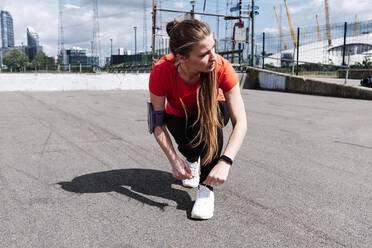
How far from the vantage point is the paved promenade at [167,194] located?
187 cm

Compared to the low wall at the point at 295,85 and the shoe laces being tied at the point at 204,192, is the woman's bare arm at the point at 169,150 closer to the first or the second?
the shoe laces being tied at the point at 204,192

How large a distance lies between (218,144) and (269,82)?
13502 mm

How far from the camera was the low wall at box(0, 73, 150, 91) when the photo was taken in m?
14.7

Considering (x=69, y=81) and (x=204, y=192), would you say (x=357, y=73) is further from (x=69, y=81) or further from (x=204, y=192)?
(x=204, y=192)

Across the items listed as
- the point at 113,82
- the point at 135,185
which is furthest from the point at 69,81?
the point at 135,185

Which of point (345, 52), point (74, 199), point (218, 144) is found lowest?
point (74, 199)

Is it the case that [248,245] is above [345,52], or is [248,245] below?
below

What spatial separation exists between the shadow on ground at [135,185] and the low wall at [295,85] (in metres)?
9.25

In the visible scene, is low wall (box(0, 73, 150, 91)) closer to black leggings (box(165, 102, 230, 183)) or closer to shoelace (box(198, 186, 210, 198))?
black leggings (box(165, 102, 230, 183))

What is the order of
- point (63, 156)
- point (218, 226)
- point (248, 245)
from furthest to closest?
point (63, 156) < point (218, 226) < point (248, 245)

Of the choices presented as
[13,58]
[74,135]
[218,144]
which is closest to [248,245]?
[218,144]

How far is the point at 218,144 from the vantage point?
223 centimetres

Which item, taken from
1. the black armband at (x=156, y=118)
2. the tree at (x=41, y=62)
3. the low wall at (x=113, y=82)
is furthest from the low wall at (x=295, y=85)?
the tree at (x=41, y=62)

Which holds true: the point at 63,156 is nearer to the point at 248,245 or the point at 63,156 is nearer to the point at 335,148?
the point at 248,245
